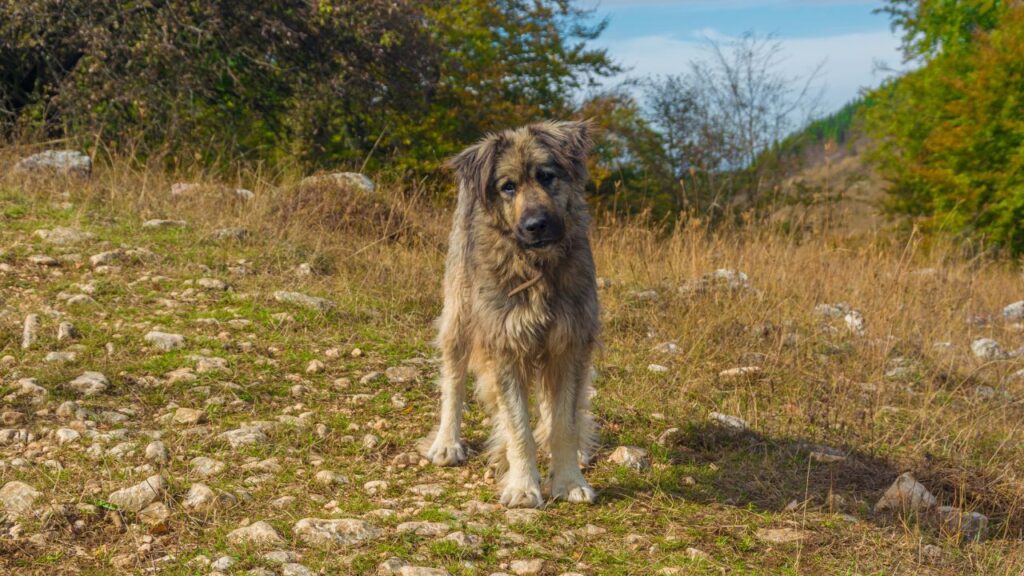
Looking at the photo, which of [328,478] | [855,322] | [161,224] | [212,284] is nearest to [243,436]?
[328,478]

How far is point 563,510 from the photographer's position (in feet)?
13.4

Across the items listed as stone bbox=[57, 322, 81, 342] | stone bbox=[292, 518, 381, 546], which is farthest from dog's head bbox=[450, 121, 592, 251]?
stone bbox=[57, 322, 81, 342]

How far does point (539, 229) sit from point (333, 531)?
159cm

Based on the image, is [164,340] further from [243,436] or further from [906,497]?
[906,497]

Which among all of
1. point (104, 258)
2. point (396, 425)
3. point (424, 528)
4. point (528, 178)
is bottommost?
point (424, 528)

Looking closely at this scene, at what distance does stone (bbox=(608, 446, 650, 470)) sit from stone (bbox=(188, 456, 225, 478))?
201cm

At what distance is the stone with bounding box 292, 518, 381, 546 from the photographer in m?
3.54

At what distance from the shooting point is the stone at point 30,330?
5504 mm

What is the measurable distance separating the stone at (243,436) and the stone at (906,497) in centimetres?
320

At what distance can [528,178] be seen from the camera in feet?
13.6

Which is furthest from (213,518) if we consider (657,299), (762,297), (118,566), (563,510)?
(762,297)

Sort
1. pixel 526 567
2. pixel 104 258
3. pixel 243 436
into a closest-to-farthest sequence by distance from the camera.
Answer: pixel 526 567, pixel 243 436, pixel 104 258

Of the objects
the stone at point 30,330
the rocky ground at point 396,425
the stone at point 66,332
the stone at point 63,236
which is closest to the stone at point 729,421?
the rocky ground at point 396,425

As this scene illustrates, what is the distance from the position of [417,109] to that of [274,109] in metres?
2.46
